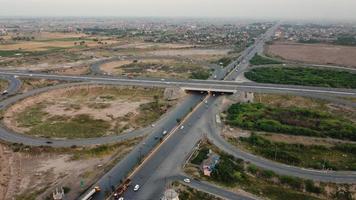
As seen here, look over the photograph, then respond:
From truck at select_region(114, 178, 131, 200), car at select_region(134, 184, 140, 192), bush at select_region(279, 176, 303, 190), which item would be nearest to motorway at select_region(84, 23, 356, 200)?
car at select_region(134, 184, 140, 192)

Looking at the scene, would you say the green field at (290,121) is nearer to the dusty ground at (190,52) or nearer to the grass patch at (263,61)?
the grass patch at (263,61)

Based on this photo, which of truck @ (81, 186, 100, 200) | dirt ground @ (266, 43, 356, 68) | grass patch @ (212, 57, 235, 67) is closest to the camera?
truck @ (81, 186, 100, 200)

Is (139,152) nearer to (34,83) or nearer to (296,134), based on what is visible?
(296,134)

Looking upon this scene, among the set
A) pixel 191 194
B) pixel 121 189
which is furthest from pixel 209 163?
pixel 121 189

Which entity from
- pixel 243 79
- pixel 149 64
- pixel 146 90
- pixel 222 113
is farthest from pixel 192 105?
pixel 149 64

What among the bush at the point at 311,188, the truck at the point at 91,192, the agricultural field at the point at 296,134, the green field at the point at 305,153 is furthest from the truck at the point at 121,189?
the bush at the point at 311,188

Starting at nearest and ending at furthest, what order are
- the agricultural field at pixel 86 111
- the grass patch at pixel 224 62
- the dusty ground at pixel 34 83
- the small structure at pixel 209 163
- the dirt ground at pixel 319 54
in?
the small structure at pixel 209 163, the agricultural field at pixel 86 111, the dusty ground at pixel 34 83, the grass patch at pixel 224 62, the dirt ground at pixel 319 54

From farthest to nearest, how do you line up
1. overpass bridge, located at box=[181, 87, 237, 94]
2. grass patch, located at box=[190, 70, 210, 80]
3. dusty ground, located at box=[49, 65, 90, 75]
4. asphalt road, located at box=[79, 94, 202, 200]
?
dusty ground, located at box=[49, 65, 90, 75] → grass patch, located at box=[190, 70, 210, 80] → overpass bridge, located at box=[181, 87, 237, 94] → asphalt road, located at box=[79, 94, 202, 200]

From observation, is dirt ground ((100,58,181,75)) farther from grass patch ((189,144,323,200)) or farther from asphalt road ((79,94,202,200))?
grass patch ((189,144,323,200))
